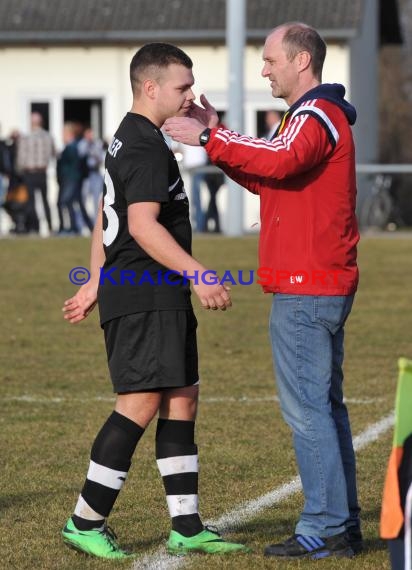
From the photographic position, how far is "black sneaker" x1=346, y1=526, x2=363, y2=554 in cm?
574

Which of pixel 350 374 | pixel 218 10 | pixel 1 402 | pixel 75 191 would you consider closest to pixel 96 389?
pixel 1 402

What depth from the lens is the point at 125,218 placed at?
222 inches

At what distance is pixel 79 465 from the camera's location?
7.61 metres

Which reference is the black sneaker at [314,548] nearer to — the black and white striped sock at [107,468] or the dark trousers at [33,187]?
the black and white striped sock at [107,468]

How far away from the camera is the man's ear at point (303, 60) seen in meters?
5.52

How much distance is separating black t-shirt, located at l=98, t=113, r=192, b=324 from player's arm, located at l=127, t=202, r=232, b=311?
6 centimetres

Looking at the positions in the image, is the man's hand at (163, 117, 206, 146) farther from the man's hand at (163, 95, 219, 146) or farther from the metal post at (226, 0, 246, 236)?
the metal post at (226, 0, 246, 236)

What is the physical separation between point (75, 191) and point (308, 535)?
68.9 ft

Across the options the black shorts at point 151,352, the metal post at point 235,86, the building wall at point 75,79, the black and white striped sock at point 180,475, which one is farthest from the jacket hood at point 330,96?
the building wall at point 75,79

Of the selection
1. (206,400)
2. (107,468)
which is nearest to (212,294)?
(107,468)

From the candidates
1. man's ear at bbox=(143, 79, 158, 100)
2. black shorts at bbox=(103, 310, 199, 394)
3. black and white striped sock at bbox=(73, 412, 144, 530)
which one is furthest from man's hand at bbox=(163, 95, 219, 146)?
black and white striped sock at bbox=(73, 412, 144, 530)

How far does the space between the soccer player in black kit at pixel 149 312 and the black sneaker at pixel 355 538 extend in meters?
0.45

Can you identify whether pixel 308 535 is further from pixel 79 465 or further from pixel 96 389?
pixel 96 389

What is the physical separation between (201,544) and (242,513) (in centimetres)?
81
